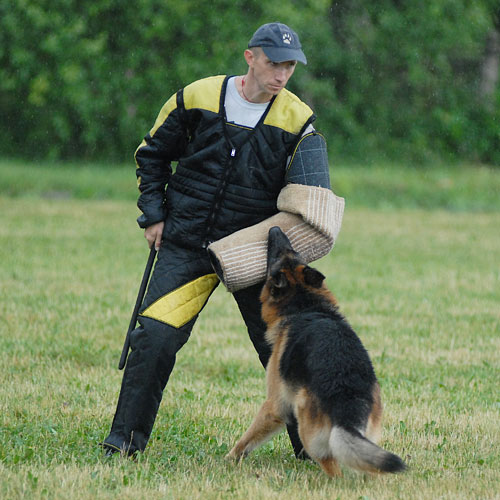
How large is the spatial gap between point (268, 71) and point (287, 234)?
828mm

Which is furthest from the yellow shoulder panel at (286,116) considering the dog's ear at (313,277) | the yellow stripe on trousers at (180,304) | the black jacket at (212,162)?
the yellow stripe on trousers at (180,304)

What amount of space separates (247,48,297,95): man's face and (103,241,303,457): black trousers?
0.91 meters

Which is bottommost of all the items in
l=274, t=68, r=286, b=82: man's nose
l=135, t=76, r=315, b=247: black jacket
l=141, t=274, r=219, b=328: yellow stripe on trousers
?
l=141, t=274, r=219, b=328: yellow stripe on trousers

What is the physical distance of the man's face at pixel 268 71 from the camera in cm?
408

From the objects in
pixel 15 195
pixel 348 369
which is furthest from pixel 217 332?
pixel 15 195

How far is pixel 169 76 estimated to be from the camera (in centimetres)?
2403

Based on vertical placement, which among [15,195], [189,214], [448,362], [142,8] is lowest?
[15,195]

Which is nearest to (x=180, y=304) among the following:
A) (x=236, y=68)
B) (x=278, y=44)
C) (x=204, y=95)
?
(x=204, y=95)

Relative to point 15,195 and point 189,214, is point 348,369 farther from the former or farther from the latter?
point 15,195

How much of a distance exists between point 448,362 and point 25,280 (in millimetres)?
5351

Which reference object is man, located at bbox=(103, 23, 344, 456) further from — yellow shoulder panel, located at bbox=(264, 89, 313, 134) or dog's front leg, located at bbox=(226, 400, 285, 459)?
dog's front leg, located at bbox=(226, 400, 285, 459)

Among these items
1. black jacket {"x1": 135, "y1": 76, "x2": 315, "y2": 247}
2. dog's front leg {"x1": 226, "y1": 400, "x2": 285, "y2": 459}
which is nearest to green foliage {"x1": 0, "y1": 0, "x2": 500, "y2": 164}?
black jacket {"x1": 135, "y1": 76, "x2": 315, "y2": 247}

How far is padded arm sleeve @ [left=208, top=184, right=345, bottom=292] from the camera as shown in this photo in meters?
4.21

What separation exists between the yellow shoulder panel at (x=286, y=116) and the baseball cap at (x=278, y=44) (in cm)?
25
